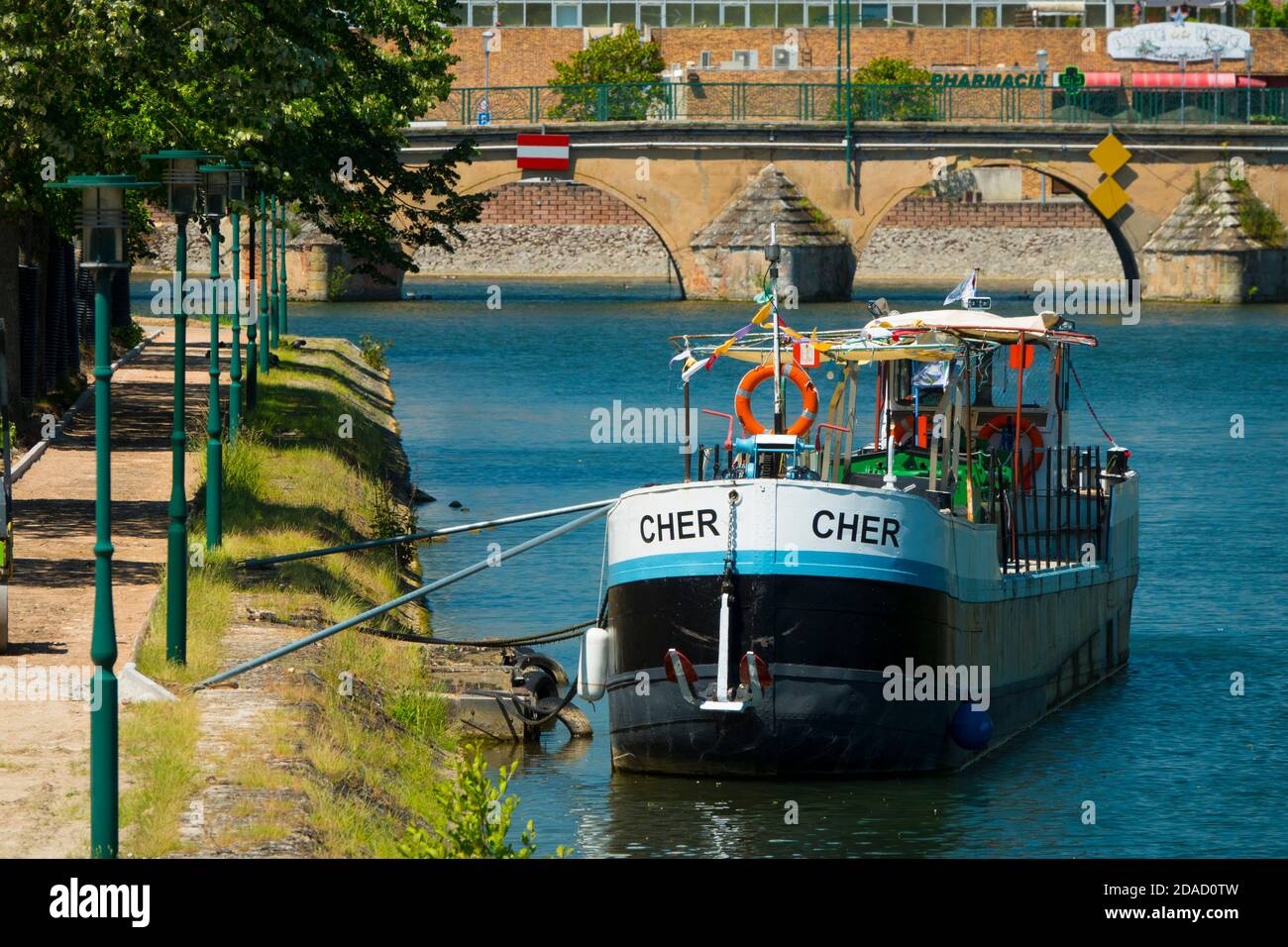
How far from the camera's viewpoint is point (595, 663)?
70.1 feet

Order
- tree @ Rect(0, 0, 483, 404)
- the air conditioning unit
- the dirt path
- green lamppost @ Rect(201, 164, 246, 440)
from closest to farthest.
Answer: the dirt path, green lamppost @ Rect(201, 164, 246, 440), tree @ Rect(0, 0, 483, 404), the air conditioning unit

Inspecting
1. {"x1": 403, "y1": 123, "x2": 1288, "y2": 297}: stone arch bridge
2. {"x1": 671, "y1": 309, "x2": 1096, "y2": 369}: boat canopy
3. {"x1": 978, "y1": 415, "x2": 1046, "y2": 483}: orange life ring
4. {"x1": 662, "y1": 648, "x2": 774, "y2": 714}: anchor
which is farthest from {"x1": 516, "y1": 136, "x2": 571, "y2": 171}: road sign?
{"x1": 662, "y1": 648, "x2": 774, "y2": 714}: anchor

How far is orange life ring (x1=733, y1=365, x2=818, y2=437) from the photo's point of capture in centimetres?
2122

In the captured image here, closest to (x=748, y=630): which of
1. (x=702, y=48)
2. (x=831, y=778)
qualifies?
(x=831, y=778)

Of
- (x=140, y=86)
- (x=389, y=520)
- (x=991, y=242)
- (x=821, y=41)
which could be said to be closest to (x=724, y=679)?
(x=140, y=86)

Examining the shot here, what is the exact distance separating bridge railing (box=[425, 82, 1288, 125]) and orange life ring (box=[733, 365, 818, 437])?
7772 centimetres

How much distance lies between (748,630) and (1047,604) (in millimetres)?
5947

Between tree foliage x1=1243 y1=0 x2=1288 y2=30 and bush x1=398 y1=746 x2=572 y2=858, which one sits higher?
tree foliage x1=1243 y1=0 x2=1288 y2=30

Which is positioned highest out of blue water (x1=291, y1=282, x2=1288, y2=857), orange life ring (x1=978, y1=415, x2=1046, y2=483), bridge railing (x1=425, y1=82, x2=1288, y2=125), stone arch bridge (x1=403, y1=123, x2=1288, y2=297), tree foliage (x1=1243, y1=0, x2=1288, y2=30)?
tree foliage (x1=1243, y1=0, x2=1288, y2=30)

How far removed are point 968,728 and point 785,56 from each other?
108m

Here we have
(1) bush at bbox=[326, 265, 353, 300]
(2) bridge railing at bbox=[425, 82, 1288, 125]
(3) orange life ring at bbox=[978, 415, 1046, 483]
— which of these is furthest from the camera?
(1) bush at bbox=[326, 265, 353, 300]

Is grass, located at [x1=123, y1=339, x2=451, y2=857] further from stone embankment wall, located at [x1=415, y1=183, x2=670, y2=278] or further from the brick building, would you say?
stone embankment wall, located at [x1=415, y1=183, x2=670, y2=278]
